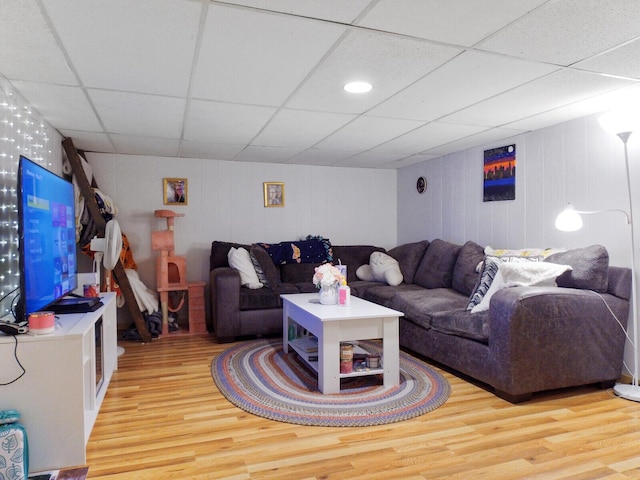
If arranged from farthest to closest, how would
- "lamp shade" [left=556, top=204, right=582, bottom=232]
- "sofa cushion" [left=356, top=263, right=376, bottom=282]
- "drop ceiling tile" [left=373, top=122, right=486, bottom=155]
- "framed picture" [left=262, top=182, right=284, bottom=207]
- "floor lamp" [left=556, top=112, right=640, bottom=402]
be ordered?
"framed picture" [left=262, top=182, right=284, bottom=207] < "sofa cushion" [left=356, top=263, right=376, bottom=282] < "drop ceiling tile" [left=373, top=122, right=486, bottom=155] < "lamp shade" [left=556, top=204, right=582, bottom=232] < "floor lamp" [left=556, top=112, right=640, bottom=402]

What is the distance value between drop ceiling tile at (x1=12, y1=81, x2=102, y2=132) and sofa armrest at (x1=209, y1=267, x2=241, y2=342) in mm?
1707

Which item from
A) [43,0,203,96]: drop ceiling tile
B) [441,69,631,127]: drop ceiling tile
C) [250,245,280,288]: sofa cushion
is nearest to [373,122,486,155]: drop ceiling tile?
[441,69,631,127]: drop ceiling tile

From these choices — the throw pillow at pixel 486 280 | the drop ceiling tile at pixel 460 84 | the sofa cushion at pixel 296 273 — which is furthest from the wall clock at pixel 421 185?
the throw pillow at pixel 486 280

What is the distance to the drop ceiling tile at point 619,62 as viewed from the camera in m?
2.13

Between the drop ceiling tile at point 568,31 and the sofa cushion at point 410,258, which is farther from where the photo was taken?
the sofa cushion at point 410,258

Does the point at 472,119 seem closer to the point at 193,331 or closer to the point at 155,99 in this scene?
the point at 155,99

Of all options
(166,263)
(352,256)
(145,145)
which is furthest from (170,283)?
(352,256)

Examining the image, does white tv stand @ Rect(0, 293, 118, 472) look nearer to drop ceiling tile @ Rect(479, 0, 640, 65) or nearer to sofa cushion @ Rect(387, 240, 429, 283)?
drop ceiling tile @ Rect(479, 0, 640, 65)

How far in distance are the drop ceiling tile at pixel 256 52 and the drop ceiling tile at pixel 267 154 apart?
1682 mm

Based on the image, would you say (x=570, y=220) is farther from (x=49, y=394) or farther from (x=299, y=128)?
(x=49, y=394)

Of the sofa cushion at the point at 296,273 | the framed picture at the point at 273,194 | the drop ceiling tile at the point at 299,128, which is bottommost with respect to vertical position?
the sofa cushion at the point at 296,273

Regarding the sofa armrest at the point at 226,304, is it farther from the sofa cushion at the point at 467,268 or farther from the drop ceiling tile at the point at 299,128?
the sofa cushion at the point at 467,268

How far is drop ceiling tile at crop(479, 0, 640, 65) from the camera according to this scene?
175cm

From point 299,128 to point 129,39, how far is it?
1.86m
